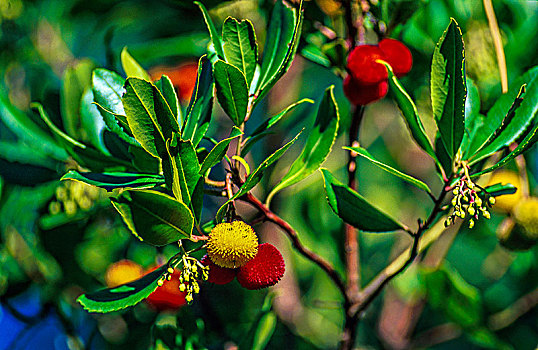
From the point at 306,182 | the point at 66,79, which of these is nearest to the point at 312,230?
the point at 306,182

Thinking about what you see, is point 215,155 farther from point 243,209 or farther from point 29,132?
point 243,209

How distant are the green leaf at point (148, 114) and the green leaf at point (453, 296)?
76cm

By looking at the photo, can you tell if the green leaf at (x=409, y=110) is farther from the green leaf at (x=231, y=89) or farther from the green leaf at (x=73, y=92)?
the green leaf at (x=73, y=92)

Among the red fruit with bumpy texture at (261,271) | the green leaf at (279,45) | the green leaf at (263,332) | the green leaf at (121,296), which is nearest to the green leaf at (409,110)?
the green leaf at (279,45)

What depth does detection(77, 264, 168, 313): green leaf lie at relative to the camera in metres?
0.65

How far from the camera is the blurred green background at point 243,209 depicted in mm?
1126

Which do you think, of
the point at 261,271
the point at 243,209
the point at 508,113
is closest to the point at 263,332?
the point at 261,271

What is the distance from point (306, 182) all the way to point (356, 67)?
3.31 ft

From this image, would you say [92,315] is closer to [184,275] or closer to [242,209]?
[242,209]

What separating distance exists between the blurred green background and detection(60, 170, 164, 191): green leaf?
0.85 ft

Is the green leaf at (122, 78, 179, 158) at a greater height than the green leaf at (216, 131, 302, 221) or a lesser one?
greater

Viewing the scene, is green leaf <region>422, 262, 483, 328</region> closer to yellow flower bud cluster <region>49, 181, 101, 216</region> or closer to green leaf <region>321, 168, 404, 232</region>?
green leaf <region>321, 168, 404, 232</region>

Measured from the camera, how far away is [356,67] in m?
0.82

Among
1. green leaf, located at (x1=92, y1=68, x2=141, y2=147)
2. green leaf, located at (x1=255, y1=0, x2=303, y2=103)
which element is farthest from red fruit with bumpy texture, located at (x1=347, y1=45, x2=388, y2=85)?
green leaf, located at (x1=92, y1=68, x2=141, y2=147)
